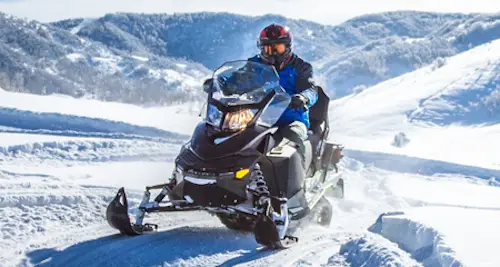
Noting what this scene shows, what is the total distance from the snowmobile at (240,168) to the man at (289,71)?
0.25 m

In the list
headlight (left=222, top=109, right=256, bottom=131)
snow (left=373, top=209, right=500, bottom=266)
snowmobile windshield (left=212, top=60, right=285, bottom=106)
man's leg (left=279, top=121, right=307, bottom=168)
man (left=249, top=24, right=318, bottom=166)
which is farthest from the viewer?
man (left=249, top=24, right=318, bottom=166)

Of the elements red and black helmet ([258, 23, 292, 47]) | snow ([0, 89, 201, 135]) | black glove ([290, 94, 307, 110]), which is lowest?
snow ([0, 89, 201, 135])

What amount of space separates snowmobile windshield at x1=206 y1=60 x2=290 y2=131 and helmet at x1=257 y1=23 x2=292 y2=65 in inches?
21.7

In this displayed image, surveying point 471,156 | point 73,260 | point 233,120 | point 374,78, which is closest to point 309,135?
point 233,120

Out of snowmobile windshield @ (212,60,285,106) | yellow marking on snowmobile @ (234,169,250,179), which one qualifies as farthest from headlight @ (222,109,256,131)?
yellow marking on snowmobile @ (234,169,250,179)

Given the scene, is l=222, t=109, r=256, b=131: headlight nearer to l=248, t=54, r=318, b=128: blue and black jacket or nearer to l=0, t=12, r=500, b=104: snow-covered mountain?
l=248, t=54, r=318, b=128: blue and black jacket

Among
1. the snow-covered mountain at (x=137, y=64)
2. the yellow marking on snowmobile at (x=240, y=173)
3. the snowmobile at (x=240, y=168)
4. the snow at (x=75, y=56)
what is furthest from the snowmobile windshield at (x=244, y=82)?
the snow at (x=75, y=56)

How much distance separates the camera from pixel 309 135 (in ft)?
23.2

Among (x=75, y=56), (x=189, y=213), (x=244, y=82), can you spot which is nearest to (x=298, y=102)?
(x=244, y=82)

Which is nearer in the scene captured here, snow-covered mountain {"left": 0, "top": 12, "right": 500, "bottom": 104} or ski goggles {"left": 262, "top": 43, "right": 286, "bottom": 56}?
ski goggles {"left": 262, "top": 43, "right": 286, "bottom": 56}

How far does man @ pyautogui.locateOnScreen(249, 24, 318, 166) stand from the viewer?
632 centimetres

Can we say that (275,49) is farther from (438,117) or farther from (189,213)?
(438,117)

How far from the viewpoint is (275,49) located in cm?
671

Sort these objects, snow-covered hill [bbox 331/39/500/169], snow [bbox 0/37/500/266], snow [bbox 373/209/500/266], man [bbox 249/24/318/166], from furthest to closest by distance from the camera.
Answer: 1. snow-covered hill [bbox 331/39/500/169]
2. man [bbox 249/24/318/166]
3. snow [bbox 0/37/500/266]
4. snow [bbox 373/209/500/266]
